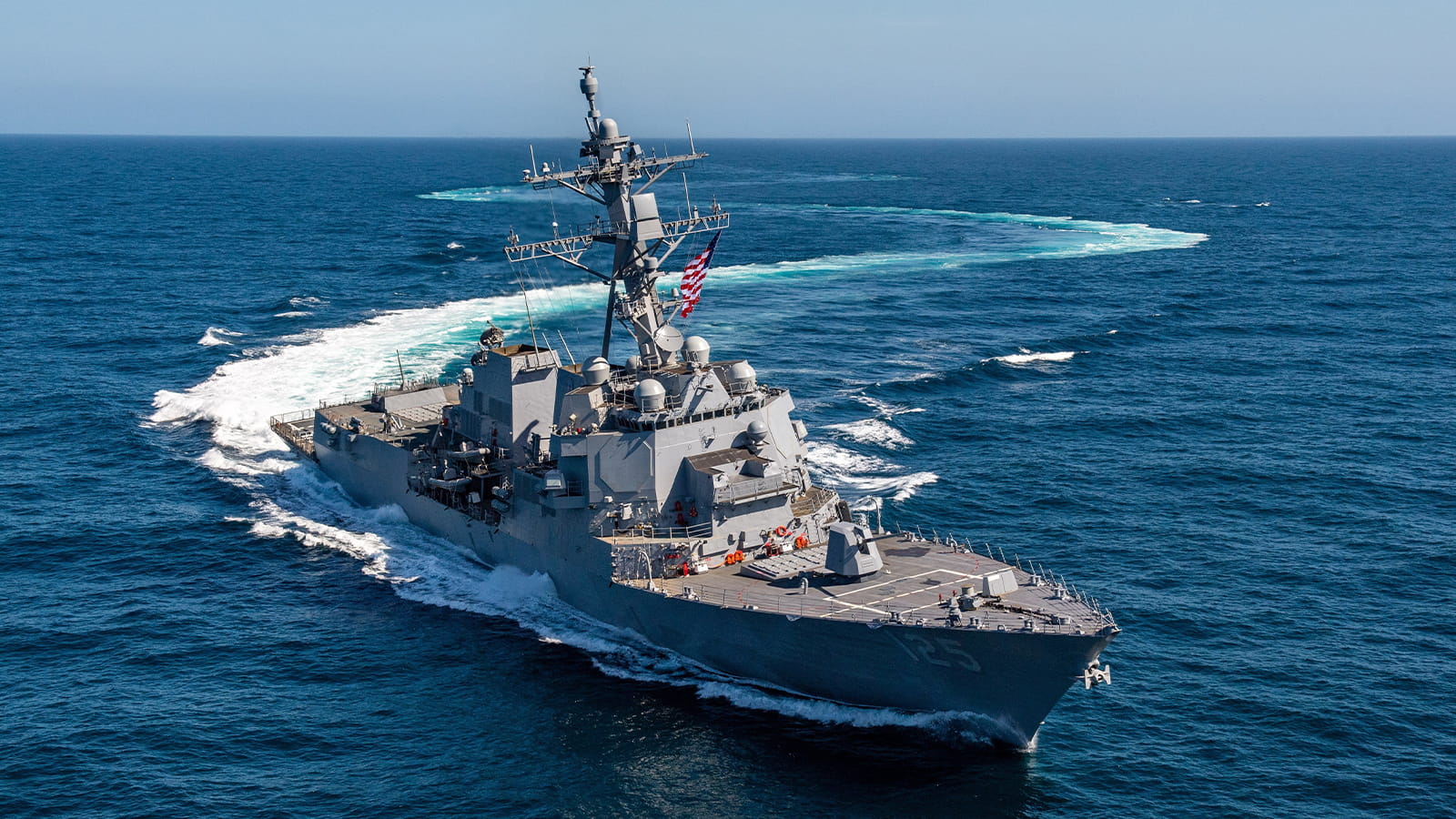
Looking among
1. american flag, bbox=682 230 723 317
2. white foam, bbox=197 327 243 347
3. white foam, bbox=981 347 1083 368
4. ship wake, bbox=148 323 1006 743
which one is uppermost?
american flag, bbox=682 230 723 317

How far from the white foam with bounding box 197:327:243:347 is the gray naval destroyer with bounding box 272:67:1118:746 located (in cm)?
2538

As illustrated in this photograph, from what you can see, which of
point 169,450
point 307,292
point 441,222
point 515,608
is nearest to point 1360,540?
point 515,608

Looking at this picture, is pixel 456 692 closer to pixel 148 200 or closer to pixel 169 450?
pixel 169 450

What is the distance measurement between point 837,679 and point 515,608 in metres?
10.8

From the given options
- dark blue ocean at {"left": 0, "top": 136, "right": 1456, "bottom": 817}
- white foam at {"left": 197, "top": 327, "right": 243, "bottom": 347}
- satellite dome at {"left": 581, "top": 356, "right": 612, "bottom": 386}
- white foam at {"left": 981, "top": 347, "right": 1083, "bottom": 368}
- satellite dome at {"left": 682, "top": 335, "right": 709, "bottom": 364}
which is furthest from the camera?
white foam at {"left": 197, "top": 327, "right": 243, "bottom": 347}

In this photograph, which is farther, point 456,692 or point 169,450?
point 169,450

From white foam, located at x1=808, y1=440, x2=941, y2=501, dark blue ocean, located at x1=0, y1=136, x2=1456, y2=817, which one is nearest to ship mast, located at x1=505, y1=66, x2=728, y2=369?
dark blue ocean, located at x1=0, y1=136, x2=1456, y2=817

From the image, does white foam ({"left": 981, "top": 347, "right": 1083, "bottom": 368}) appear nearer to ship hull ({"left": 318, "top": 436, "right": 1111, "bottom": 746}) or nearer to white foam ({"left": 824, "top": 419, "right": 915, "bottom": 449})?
white foam ({"left": 824, "top": 419, "right": 915, "bottom": 449})

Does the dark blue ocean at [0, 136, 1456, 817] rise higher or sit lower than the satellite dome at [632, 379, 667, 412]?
lower

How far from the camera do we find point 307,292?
7081 cm

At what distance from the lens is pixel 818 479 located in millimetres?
39625

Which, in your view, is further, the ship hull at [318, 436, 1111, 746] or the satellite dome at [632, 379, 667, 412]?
the satellite dome at [632, 379, 667, 412]

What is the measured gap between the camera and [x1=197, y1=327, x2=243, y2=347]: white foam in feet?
195

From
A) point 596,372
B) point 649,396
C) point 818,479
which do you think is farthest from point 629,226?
point 818,479
